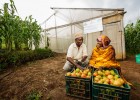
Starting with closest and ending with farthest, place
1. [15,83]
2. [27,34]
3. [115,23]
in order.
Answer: [15,83]
[115,23]
[27,34]

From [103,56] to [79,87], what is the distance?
1.39 meters

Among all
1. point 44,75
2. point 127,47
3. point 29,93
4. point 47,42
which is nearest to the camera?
point 29,93

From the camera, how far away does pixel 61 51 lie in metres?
12.4

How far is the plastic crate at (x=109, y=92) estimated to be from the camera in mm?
2172

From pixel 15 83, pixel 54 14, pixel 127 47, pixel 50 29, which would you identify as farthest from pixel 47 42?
pixel 15 83

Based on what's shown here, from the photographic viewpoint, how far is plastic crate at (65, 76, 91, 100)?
2.69m

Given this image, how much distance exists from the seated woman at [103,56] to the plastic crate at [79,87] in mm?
994

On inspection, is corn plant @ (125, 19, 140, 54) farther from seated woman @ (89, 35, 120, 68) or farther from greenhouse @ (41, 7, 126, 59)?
seated woman @ (89, 35, 120, 68)

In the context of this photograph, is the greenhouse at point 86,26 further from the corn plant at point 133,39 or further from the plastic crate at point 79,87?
the plastic crate at point 79,87

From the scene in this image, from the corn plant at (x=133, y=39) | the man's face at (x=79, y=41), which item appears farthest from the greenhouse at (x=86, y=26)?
the man's face at (x=79, y=41)

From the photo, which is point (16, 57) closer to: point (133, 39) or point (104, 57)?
point (104, 57)

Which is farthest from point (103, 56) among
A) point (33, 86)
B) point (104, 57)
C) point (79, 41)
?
point (33, 86)

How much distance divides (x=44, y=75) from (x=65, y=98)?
211 centimetres

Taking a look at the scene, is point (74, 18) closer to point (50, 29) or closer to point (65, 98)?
point (50, 29)
